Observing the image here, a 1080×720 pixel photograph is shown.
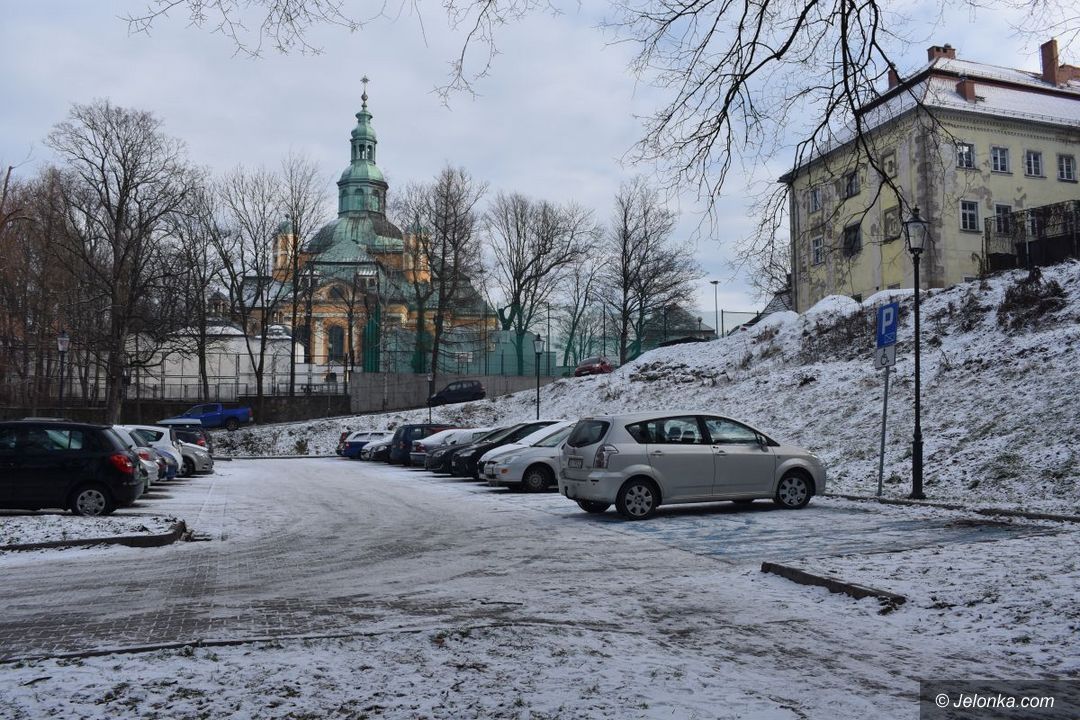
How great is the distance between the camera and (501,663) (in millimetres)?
5340

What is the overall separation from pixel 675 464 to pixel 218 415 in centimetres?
4358

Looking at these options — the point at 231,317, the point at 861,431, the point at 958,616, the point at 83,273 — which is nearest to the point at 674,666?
the point at 958,616

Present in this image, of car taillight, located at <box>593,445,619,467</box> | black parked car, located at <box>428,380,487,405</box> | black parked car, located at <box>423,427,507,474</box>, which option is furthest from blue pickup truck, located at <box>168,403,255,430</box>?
car taillight, located at <box>593,445,619,467</box>

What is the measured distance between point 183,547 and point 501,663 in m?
6.82

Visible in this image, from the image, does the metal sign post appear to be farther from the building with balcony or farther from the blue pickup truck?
the blue pickup truck

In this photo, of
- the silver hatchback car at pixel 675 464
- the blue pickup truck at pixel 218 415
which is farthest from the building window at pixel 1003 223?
the blue pickup truck at pixel 218 415

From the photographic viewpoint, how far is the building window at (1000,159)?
4288 centimetres

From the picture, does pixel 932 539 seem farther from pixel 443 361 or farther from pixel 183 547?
pixel 443 361

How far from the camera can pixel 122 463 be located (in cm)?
1355

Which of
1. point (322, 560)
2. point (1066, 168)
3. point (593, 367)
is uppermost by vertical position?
point (1066, 168)

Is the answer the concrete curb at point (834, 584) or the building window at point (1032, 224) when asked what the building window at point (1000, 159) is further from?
the concrete curb at point (834, 584)

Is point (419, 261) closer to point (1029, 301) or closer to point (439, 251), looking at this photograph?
point (439, 251)

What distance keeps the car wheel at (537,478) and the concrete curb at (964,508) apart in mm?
5956

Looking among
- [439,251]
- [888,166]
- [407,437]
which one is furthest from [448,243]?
[888,166]
